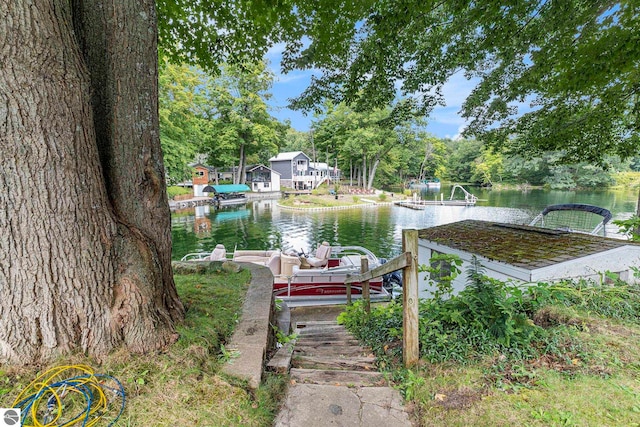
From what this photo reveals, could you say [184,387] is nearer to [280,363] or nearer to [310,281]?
[280,363]

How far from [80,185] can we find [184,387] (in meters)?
1.49

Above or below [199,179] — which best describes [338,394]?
below

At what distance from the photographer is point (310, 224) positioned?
2025cm

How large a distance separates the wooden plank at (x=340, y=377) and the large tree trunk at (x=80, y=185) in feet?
3.59

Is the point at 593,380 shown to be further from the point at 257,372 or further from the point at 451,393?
the point at 257,372

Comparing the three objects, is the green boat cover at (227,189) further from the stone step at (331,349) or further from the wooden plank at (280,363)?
the wooden plank at (280,363)

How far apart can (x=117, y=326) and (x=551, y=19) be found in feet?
23.2

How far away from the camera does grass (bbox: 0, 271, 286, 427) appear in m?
1.65

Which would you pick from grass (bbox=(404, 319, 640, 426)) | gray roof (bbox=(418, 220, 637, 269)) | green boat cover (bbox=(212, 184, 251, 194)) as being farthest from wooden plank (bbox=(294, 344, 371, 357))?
green boat cover (bbox=(212, 184, 251, 194))

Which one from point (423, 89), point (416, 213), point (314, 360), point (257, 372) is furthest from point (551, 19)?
point (416, 213)

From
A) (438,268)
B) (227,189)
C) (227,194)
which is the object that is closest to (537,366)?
(438,268)

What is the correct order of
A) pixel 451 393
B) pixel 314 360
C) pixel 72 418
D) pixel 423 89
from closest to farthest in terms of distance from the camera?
pixel 72 418 → pixel 451 393 → pixel 314 360 → pixel 423 89

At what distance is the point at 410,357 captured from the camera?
8.20 feet

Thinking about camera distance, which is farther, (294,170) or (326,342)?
(294,170)
